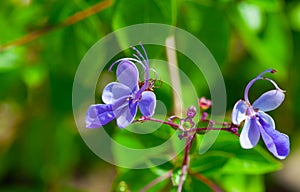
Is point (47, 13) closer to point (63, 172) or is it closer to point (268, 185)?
point (63, 172)

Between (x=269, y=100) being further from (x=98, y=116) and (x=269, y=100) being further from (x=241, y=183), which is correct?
(x=241, y=183)

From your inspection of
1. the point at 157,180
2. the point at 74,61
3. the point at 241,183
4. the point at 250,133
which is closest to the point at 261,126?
the point at 250,133

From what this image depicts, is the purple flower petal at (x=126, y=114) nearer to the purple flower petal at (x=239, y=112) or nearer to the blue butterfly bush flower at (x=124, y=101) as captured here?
the blue butterfly bush flower at (x=124, y=101)

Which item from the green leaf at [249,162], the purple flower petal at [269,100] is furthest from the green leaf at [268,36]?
the purple flower petal at [269,100]

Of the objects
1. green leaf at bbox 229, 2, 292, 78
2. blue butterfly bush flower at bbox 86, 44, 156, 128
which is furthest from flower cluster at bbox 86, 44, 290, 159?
green leaf at bbox 229, 2, 292, 78

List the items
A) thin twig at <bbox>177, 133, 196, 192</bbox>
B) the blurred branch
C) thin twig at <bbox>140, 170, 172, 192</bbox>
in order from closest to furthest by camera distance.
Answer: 1. thin twig at <bbox>177, 133, 196, 192</bbox>
2. thin twig at <bbox>140, 170, 172, 192</bbox>
3. the blurred branch

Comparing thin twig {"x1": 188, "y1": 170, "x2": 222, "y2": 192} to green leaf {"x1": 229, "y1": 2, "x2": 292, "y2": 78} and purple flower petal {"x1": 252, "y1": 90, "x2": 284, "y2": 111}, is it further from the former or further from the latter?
green leaf {"x1": 229, "y1": 2, "x2": 292, "y2": 78}
